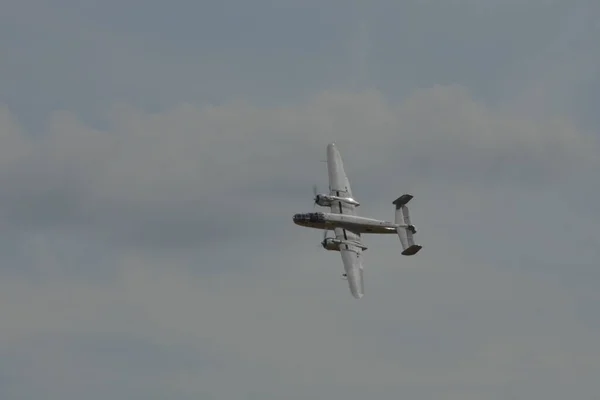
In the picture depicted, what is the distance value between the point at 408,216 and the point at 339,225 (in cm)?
1043

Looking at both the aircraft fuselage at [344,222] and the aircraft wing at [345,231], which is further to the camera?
the aircraft fuselage at [344,222]

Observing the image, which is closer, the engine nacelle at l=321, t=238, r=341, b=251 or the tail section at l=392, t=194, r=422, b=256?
the engine nacelle at l=321, t=238, r=341, b=251

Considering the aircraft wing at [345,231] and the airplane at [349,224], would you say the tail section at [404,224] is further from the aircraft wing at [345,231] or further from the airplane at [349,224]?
the aircraft wing at [345,231]

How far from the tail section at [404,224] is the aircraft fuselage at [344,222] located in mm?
1049

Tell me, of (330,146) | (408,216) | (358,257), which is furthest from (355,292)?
(330,146)

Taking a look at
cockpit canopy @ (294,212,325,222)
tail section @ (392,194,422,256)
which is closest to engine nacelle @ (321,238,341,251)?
cockpit canopy @ (294,212,325,222)

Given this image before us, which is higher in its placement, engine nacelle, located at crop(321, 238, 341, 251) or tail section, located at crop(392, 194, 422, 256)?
tail section, located at crop(392, 194, 422, 256)

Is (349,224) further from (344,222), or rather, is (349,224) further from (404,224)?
(404,224)

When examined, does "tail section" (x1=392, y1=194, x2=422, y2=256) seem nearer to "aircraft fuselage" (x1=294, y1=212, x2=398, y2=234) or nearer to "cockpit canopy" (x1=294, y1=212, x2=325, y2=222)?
"aircraft fuselage" (x1=294, y1=212, x2=398, y2=234)

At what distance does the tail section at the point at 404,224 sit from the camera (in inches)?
6432

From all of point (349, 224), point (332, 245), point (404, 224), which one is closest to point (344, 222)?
point (349, 224)

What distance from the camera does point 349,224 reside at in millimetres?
163750

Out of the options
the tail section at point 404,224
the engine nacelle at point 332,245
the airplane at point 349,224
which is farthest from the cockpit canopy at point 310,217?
the tail section at point 404,224

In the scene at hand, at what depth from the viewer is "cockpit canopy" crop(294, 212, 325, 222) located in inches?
6462
